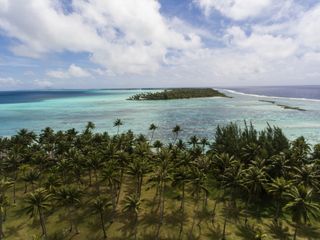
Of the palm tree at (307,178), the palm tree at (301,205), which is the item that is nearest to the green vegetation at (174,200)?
the palm tree at (307,178)

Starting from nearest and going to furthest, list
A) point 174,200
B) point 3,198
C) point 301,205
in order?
point 301,205, point 3,198, point 174,200

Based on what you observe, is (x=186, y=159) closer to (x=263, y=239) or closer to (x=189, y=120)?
(x=263, y=239)

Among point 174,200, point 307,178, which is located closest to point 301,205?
point 307,178

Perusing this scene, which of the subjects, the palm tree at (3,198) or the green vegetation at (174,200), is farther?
the green vegetation at (174,200)

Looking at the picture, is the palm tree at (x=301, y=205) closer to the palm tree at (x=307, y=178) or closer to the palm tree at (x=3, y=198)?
the palm tree at (x=307, y=178)

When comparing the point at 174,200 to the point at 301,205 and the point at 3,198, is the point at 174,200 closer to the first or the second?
the point at 301,205

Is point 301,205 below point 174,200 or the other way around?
the other way around

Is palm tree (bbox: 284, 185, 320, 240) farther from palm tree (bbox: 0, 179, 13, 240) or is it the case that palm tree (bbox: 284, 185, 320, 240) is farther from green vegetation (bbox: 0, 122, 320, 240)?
palm tree (bbox: 0, 179, 13, 240)

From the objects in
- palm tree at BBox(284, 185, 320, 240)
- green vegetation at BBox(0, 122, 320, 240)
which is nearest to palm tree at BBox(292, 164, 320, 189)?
green vegetation at BBox(0, 122, 320, 240)
